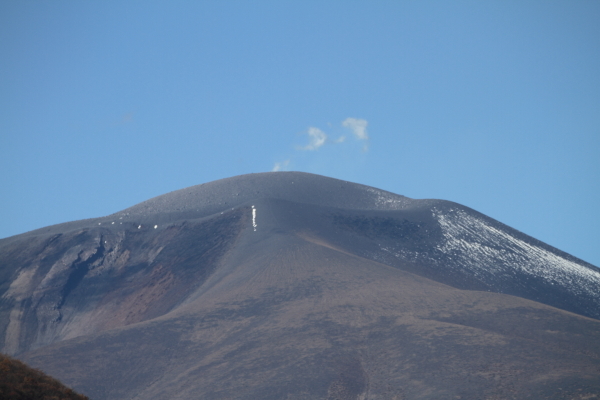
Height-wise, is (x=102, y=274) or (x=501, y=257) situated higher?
(x=501, y=257)

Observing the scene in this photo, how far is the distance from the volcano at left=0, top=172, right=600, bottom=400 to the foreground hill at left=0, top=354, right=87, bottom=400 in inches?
725

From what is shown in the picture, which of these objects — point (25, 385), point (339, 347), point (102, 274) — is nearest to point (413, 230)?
point (339, 347)

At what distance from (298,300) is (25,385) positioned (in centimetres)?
3367

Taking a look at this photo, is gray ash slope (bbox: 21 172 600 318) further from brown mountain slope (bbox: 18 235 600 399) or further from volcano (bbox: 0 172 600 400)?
brown mountain slope (bbox: 18 235 600 399)

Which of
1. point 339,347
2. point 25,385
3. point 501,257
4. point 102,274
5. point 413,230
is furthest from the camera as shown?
point 413,230

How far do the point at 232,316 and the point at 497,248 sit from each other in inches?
1540

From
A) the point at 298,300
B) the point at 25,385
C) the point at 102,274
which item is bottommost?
the point at 298,300

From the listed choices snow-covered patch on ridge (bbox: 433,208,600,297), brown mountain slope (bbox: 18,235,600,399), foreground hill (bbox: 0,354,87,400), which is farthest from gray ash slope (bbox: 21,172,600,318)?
foreground hill (bbox: 0,354,87,400)

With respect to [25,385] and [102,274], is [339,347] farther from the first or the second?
[102,274]

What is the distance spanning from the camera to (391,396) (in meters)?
30.1

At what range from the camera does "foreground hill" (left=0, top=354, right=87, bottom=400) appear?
1291 centimetres

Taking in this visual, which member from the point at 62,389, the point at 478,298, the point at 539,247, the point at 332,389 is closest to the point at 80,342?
the point at 332,389

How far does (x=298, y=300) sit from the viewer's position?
152 feet

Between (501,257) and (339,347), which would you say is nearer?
(339,347)
